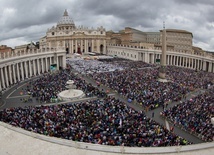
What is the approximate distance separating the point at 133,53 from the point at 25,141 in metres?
75.0

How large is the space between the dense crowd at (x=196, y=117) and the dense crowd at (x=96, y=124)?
2.85 metres

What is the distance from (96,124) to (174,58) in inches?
2397

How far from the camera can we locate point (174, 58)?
7394 centimetres

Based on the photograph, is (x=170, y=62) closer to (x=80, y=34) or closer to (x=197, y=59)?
(x=197, y=59)

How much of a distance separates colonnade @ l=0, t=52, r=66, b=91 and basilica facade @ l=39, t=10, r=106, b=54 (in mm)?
47662

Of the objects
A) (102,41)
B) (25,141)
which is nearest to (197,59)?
Answer: (102,41)

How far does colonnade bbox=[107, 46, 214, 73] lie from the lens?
63516 mm

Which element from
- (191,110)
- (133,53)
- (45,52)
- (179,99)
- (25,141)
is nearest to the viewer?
(25,141)

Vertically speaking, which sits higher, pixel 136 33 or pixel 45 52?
pixel 136 33

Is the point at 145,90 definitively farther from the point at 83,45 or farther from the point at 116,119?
the point at 83,45

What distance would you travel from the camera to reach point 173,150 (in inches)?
491

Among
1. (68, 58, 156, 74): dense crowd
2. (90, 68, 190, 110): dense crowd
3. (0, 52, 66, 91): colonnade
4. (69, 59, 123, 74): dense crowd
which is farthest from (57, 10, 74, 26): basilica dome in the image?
(90, 68, 190, 110): dense crowd

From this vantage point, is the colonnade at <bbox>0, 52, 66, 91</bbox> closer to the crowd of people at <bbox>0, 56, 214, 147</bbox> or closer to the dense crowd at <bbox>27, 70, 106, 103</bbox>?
the dense crowd at <bbox>27, 70, 106, 103</bbox>

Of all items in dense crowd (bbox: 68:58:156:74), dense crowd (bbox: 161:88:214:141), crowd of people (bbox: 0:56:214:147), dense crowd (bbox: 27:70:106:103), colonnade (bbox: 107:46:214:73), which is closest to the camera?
crowd of people (bbox: 0:56:214:147)
